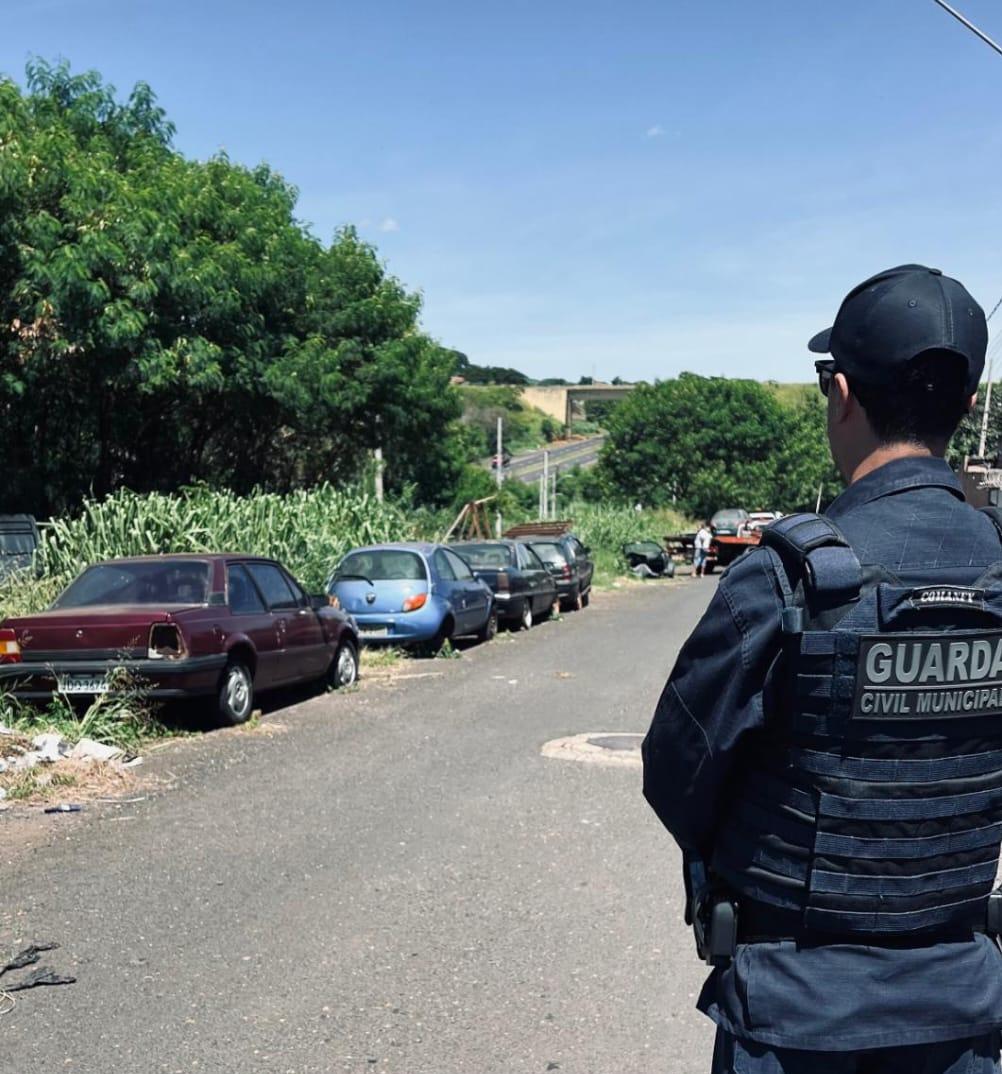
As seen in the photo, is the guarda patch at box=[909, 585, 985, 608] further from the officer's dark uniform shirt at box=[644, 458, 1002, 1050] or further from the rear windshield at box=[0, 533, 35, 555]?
the rear windshield at box=[0, 533, 35, 555]

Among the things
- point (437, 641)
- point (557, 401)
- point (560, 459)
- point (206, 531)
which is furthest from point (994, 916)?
point (557, 401)

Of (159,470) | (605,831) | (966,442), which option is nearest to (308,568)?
(159,470)

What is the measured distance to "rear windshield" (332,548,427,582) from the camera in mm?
15523

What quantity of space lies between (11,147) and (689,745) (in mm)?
16312

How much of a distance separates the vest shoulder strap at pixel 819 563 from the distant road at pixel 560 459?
86622 mm

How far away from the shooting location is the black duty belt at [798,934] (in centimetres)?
209

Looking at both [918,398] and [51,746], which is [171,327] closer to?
[51,746]

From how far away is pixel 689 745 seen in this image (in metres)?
2.17

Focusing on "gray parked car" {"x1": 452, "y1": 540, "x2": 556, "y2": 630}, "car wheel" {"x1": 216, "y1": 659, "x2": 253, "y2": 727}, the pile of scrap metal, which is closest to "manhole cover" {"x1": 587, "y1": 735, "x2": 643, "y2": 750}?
"car wheel" {"x1": 216, "y1": 659, "x2": 253, "y2": 727}

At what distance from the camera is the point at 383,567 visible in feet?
51.3

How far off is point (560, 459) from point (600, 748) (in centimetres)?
9980

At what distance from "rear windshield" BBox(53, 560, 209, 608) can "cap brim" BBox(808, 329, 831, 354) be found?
816cm

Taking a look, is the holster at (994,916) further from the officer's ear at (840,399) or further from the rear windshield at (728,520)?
the rear windshield at (728,520)

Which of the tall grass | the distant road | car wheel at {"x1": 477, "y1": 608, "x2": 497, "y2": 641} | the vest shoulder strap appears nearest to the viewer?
the vest shoulder strap
